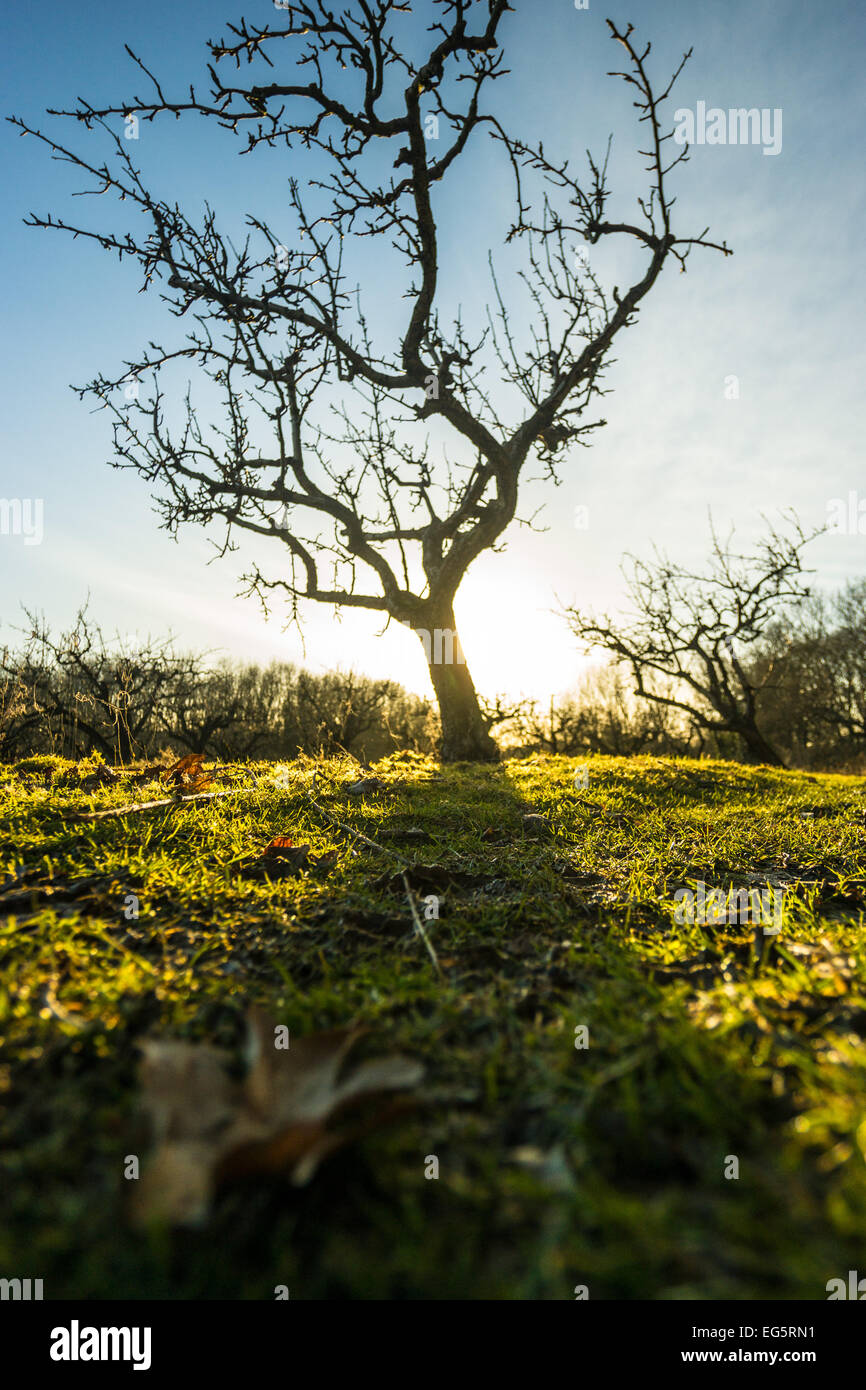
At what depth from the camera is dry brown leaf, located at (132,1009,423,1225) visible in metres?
0.93

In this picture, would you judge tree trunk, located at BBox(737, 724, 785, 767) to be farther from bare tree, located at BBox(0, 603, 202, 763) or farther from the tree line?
bare tree, located at BBox(0, 603, 202, 763)

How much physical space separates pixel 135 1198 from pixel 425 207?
896 centimetres

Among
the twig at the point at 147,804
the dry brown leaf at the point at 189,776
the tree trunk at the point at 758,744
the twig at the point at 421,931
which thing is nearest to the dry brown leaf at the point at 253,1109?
the twig at the point at 421,931

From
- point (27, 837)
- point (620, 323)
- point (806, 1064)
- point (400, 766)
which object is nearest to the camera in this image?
point (806, 1064)

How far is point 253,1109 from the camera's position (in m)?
1.10

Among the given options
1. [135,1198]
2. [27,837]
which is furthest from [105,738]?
[135,1198]

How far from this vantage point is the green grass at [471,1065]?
34.0 inches

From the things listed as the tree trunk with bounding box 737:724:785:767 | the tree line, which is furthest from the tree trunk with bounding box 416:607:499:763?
the tree trunk with bounding box 737:724:785:767

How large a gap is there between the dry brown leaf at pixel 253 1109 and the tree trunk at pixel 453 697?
787cm

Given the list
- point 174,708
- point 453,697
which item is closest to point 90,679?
point 174,708

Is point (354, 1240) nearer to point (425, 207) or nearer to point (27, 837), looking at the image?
point (27, 837)

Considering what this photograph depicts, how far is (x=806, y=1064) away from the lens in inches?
47.1

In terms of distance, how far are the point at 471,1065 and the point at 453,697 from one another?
802 cm

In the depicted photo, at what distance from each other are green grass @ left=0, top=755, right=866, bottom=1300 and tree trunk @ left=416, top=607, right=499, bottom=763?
6078 millimetres
